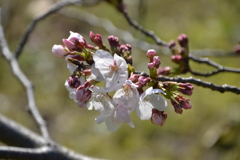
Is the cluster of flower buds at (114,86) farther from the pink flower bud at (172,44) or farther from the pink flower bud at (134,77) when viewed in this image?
the pink flower bud at (172,44)

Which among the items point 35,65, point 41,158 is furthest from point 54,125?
point 41,158

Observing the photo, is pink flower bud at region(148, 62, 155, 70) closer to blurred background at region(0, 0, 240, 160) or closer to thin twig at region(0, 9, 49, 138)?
thin twig at region(0, 9, 49, 138)

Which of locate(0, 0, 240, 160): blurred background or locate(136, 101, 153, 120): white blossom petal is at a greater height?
locate(136, 101, 153, 120): white blossom petal

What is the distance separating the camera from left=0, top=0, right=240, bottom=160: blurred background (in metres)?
2.89

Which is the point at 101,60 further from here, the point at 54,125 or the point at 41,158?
the point at 54,125

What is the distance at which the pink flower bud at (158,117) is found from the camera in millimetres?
1071

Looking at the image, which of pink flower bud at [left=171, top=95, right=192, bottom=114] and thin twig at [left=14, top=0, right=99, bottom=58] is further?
thin twig at [left=14, top=0, right=99, bottom=58]

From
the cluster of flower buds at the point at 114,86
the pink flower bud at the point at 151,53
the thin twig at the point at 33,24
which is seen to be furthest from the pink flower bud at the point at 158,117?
the thin twig at the point at 33,24

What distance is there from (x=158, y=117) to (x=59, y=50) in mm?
443

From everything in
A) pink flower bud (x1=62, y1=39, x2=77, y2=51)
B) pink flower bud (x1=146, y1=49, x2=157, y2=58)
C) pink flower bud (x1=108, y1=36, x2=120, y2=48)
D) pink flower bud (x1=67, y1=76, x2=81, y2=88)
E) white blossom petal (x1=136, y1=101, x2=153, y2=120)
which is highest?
pink flower bud (x1=62, y1=39, x2=77, y2=51)

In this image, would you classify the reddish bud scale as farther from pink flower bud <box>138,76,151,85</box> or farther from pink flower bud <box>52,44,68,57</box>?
pink flower bud <box>52,44,68,57</box>

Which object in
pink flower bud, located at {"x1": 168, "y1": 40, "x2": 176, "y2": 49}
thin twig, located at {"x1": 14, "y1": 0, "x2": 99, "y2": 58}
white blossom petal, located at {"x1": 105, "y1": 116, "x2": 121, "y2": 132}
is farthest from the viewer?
thin twig, located at {"x1": 14, "y1": 0, "x2": 99, "y2": 58}

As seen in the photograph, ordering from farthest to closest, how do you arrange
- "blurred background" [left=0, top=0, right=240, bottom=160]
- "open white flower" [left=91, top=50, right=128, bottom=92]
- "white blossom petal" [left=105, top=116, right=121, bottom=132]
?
"blurred background" [left=0, top=0, right=240, bottom=160] < "white blossom petal" [left=105, top=116, right=121, bottom=132] < "open white flower" [left=91, top=50, right=128, bottom=92]

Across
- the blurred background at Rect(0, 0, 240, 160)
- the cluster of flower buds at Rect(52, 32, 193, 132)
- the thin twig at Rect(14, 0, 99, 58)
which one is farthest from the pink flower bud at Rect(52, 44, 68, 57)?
the blurred background at Rect(0, 0, 240, 160)
